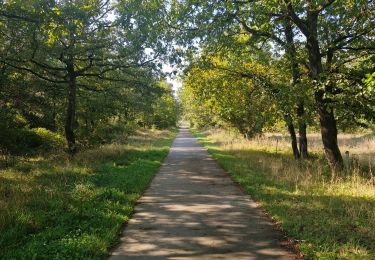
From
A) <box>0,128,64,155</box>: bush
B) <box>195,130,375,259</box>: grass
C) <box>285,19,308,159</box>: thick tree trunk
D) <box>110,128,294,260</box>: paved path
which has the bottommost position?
<box>110,128,294,260</box>: paved path

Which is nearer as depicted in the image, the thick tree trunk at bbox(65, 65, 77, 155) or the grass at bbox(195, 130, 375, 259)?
the grass at bbox(195, 130, 375, 259)

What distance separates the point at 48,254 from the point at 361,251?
15.6ft

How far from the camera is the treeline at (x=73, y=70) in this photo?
43.4 feet

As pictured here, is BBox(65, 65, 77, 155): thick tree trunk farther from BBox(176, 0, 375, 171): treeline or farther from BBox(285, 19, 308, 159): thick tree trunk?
BBox(285, 19, 308, 159): thick tree trunk

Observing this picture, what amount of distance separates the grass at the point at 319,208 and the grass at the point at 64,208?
3.27 meters

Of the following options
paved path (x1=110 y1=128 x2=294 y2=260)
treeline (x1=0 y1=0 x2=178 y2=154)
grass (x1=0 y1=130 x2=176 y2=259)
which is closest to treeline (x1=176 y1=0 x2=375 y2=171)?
treeline (x1=0 y1=0 x2=178 y2=154)

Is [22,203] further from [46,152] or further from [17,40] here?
[46,152]

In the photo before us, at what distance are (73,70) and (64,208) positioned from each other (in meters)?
11.8

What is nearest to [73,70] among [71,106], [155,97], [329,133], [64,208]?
[71,106]

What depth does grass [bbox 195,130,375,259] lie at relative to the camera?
5715 mm

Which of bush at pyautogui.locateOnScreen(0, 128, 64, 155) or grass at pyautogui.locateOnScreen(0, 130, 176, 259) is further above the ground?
bush at pyautogui.locateOnScreen(0, 128, 64, 155)

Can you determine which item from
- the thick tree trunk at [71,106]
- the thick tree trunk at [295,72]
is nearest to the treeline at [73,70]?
the thick tree trunk at [71,106]

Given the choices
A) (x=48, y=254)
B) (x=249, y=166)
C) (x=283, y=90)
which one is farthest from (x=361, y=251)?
(x=249, y=166)

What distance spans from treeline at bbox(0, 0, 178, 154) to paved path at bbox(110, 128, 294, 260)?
5.55 m
